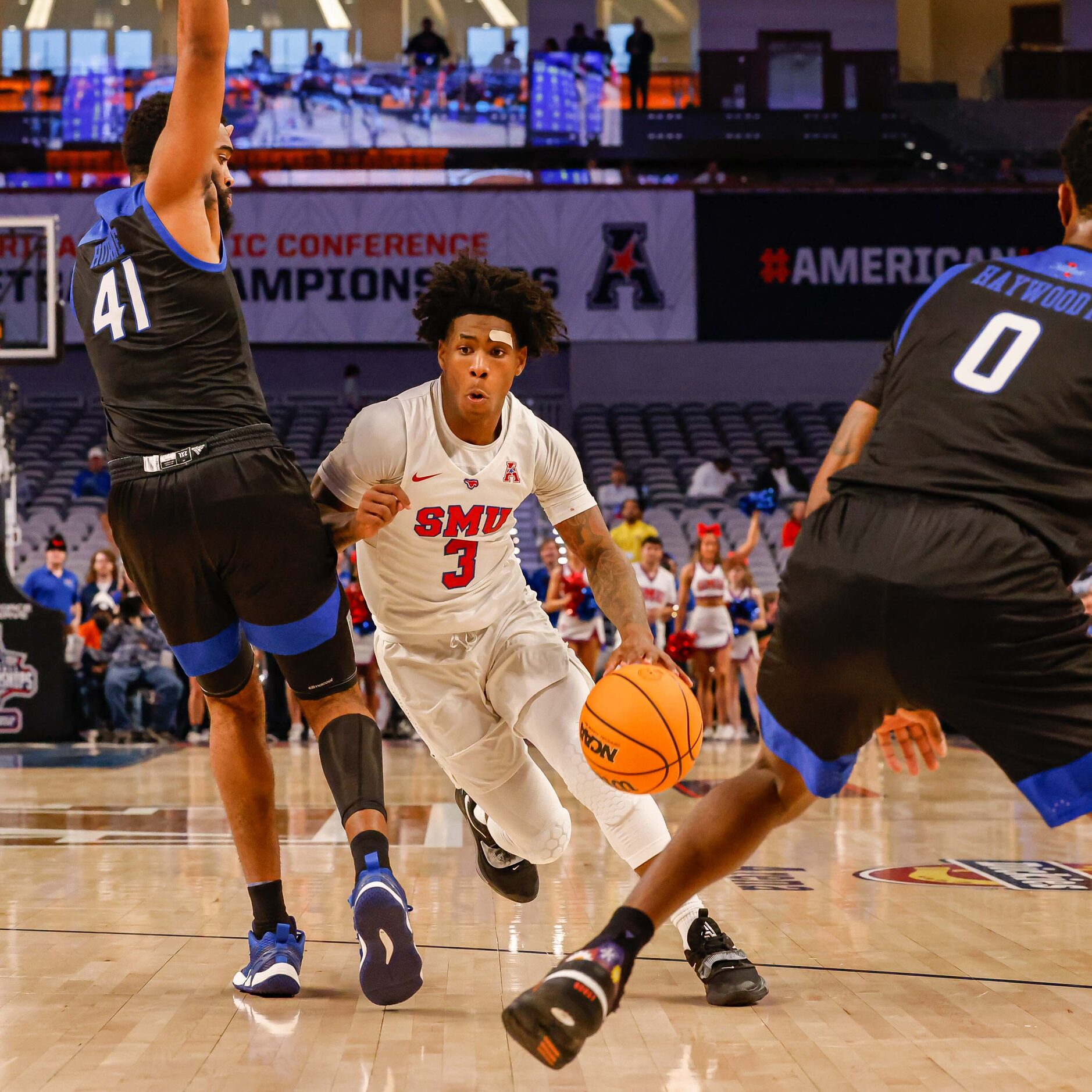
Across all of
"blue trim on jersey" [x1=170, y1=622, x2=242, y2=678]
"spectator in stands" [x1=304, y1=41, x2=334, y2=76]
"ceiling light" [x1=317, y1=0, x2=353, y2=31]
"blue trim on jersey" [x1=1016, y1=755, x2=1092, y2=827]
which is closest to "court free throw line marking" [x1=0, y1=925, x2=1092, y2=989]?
"blue trim on jersey" [x1=170, y1=622, x2=242, y2=678]

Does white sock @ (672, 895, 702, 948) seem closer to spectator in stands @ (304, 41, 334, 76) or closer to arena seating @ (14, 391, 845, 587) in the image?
arena seating @ (14, 391, 845, 587)

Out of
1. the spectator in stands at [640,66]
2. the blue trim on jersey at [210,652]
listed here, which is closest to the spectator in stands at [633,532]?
the spectator in stands at [640,66]

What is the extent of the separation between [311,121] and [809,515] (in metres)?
17.0

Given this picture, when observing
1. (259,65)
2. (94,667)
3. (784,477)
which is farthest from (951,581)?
(259,65)

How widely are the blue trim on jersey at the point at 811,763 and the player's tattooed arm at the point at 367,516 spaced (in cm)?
133

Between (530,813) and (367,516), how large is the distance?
1.17 metres

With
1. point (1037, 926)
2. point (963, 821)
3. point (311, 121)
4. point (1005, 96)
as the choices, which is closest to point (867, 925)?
point (1037, 926)

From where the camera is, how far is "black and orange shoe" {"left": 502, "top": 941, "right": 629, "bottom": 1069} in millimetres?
2504

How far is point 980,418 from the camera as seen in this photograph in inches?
102

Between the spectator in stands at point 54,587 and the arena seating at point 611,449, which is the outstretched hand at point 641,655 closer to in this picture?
the spectator in stands at point 54,587

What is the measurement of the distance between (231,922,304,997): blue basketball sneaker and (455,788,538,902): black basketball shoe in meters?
0.98

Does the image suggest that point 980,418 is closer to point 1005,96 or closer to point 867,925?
point 867,925

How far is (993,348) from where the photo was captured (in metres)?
2.62

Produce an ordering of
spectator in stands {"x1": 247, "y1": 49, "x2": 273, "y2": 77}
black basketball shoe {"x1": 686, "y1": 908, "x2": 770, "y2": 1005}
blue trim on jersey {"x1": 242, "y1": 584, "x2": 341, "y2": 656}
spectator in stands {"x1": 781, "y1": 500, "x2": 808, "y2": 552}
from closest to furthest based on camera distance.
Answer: black basketball shoe {"x1": 686, "y1": 908, "x2": 770, "y2": 1005}, blue trim on jersey {"x1": 242, "y1": 584, "x2": 341, "y2": 656}, spectator in stands {"x1": 781, "y1": 500, "x2": 808, "y2": 552}, spectator in stands {"x1": 247, "y1": 49, "x2": 273, "y2": 77}
